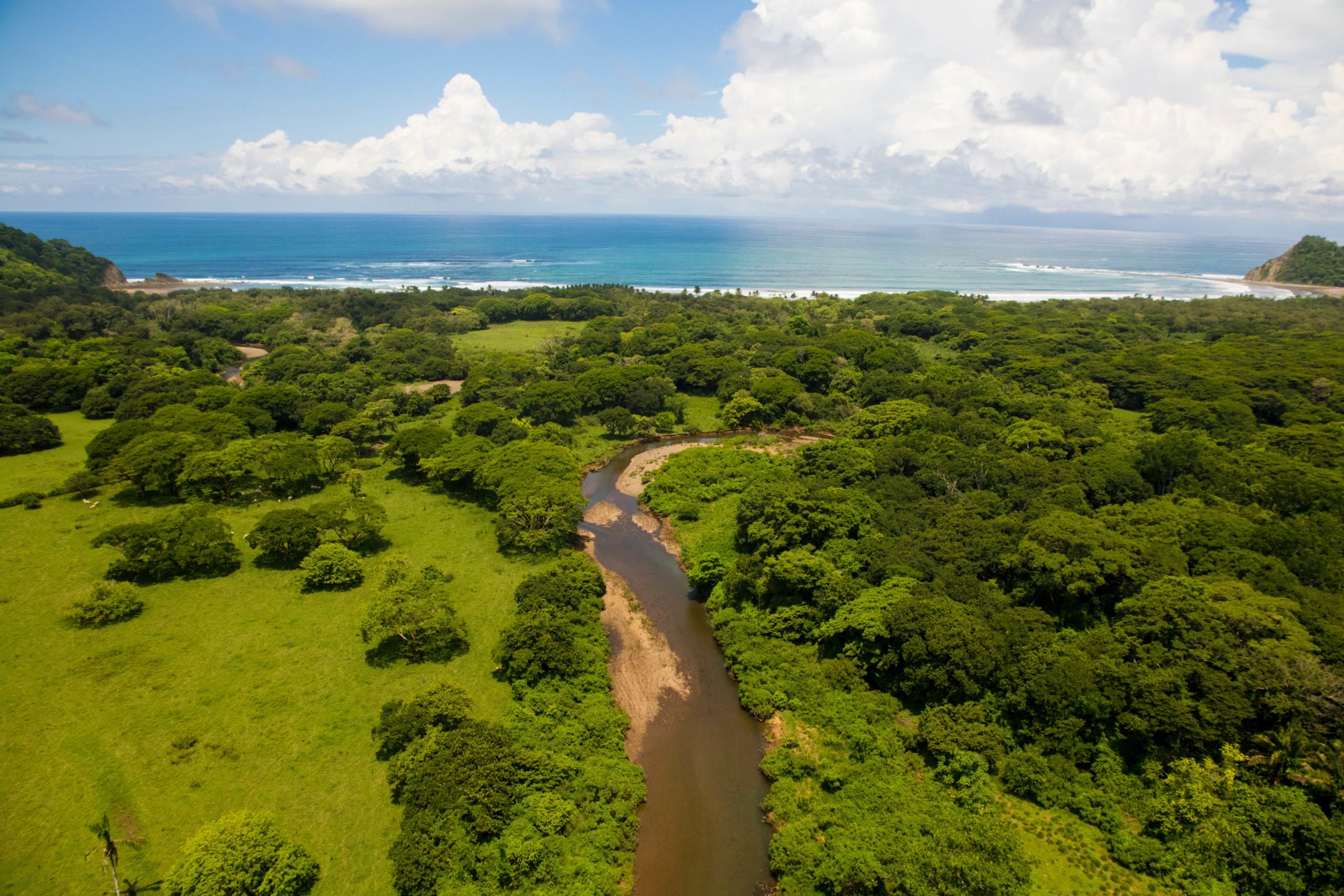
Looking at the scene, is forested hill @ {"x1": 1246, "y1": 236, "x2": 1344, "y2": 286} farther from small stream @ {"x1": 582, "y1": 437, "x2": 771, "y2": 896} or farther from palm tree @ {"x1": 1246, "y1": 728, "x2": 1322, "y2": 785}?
small stream @ {"x1": 582, "y1": 437, "x2": 771, "y2": 896}

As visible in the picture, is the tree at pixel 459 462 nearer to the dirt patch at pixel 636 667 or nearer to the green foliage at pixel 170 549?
the green foliage at pixel 170 549

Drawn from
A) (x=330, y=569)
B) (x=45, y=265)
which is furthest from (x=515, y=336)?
(x=45, y=265)

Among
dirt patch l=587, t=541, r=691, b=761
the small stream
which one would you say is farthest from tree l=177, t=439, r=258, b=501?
the small stream

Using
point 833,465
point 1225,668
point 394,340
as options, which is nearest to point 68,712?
point 833,465

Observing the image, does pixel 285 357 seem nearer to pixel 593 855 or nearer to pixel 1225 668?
pixel 593 855

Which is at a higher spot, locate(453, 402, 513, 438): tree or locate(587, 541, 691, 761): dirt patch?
locate(453, 402, 513, 438): tree

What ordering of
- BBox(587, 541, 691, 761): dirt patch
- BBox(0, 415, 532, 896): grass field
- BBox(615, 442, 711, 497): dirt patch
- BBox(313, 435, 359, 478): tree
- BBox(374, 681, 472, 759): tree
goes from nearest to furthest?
BBox(0, 415, 532, 896): grass field, BBox(374, 681, 472, 759): tree, BBox(587, 541, 691, 761): dirt patch, BBox(313, 435, 359, 478): tree, BBox(615, 442, 711, 497): dirt patch

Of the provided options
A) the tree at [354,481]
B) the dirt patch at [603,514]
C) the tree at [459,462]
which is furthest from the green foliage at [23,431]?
the dirt patch at [603,514]
